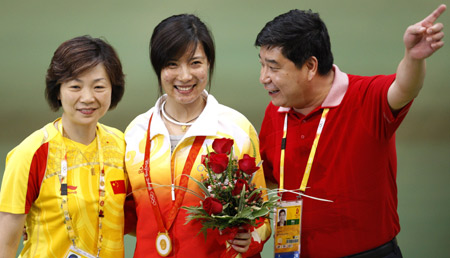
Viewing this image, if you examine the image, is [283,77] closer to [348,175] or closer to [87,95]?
[348,175]

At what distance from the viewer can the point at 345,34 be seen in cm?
557

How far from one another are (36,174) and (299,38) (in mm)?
1248

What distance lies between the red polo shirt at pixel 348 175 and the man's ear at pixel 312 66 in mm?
108

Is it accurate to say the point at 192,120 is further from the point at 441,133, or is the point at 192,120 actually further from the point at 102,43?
the point at 441,133

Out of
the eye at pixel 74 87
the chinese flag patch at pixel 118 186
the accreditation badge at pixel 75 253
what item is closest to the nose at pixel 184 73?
the eye at pixel 74 87

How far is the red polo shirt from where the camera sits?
2.62m

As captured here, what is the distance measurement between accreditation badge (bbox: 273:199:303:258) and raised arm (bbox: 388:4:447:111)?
0.62 metres

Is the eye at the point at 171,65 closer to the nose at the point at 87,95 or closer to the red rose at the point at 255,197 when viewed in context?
the nose at the point at 87,95

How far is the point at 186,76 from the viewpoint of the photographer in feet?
8.52

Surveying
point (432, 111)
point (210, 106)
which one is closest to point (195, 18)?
point (210, 106)

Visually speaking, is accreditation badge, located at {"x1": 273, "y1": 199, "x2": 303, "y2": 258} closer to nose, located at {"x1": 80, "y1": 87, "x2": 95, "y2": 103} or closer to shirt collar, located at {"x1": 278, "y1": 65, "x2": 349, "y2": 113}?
shirt collar, located at {"x1": 278, "y1": 65, "x2": 349, "y2": 113}

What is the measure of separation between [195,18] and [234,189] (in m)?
0.83

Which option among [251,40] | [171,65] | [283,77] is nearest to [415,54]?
[283,77]

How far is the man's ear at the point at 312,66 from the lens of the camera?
2.69 metres
